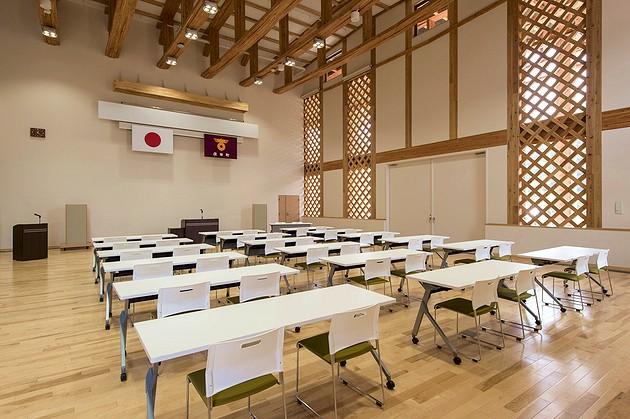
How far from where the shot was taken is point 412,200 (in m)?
8.43

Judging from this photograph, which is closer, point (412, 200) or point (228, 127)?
point (412, 200)

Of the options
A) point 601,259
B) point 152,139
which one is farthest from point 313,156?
point 601,259

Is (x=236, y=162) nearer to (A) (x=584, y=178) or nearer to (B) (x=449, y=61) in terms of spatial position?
(B) (x=449, y=61)

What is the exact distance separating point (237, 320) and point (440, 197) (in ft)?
22.6

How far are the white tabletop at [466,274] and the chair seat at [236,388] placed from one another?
4.81 ft

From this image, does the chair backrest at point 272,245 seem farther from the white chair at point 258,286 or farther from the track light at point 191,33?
the track light at point 191,33

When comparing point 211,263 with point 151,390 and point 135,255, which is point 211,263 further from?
point 151,390

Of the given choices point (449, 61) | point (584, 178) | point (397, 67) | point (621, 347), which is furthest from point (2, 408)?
point (397, 67)

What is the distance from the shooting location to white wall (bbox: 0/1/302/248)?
25.0 feet

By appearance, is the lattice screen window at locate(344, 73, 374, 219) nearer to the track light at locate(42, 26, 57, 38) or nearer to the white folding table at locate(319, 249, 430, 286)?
the white folding table at locate(319, 249, 430, 286)

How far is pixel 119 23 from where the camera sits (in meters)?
6.61

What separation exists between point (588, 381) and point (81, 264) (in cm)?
716

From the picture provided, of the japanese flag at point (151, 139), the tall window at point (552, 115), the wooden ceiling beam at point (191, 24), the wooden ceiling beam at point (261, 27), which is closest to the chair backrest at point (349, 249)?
the tall window at point (552, 115)

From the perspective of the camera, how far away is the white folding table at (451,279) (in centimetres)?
250
